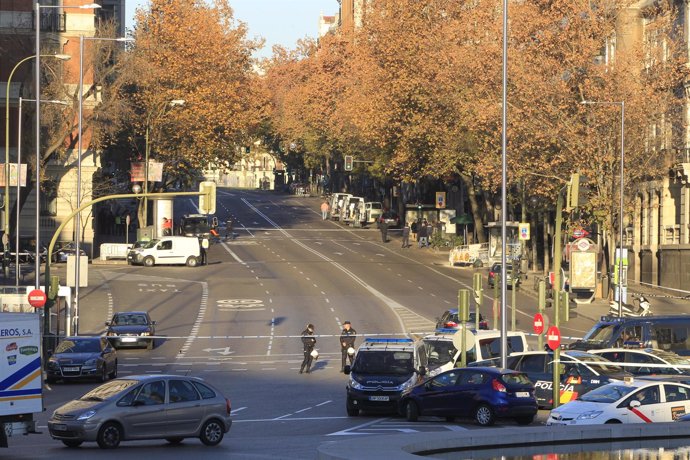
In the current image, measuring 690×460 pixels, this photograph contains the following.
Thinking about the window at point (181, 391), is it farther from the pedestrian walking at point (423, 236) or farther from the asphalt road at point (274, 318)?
the pedestrian walking at point (423, 236)

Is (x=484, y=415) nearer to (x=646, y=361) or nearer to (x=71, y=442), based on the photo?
(x=646, y=361)

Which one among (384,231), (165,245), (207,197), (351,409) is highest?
(207,197)

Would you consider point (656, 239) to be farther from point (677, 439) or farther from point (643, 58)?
point (677, 439)

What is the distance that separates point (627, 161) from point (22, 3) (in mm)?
35591

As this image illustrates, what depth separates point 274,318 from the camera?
5491 cm

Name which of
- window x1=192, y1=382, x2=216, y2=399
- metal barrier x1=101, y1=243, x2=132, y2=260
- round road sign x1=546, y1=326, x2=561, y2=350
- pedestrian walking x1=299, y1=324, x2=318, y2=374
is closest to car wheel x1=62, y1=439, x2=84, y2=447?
window x1=192, y1=382, x2=216, y2=399

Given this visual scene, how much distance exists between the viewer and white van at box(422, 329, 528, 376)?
36.2 metres

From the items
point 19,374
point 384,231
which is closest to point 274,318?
point 19,374

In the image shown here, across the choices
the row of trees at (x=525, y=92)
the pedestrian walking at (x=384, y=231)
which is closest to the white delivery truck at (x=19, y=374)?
the row of trees at (x=525, y=92)

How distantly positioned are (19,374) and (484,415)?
10491mm

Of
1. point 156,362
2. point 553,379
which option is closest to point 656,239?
point 156,362

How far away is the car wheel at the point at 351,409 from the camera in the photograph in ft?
100.0

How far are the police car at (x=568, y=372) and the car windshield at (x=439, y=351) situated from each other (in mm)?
3050

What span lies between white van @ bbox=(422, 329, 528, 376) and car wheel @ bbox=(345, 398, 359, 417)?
17.9 ft
